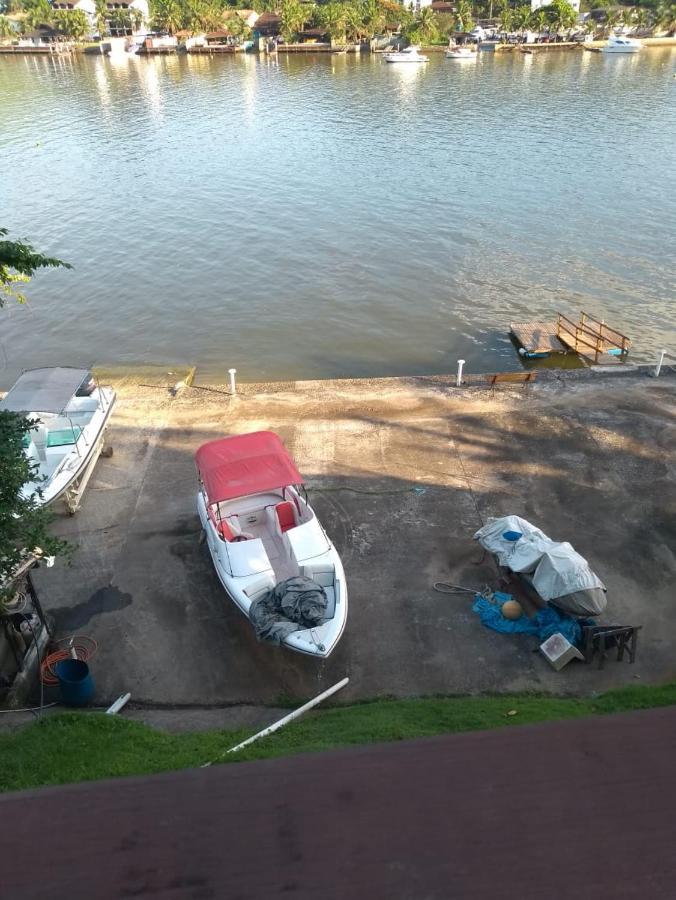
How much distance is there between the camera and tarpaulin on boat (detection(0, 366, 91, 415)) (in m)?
15.8

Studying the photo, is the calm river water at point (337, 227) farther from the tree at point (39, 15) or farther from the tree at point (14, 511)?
the tree at point (39, 15)

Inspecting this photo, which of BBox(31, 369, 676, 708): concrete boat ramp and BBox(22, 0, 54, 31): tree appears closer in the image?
BBox(31, 369, 676, 708): concrete boat ramp

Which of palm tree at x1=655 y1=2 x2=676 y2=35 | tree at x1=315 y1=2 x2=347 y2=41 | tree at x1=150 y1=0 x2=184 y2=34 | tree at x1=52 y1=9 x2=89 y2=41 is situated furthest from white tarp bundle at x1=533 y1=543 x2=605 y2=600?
tree at x1=52 y1=9 x2=89 y2=41

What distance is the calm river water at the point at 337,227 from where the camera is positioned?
2839 centimetres

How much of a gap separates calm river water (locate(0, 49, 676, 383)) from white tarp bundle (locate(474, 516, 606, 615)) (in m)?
13.4

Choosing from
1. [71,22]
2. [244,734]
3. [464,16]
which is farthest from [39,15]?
[244,734]

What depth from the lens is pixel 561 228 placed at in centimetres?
3706

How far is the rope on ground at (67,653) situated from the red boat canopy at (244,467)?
11.7 feet

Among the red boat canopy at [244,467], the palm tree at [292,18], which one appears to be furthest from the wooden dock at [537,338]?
the palm tree at [292,18]

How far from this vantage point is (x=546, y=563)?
472 inches

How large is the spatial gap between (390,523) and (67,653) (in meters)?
7.37

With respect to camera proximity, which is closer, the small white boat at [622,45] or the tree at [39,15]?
the small white boat at [622,45]

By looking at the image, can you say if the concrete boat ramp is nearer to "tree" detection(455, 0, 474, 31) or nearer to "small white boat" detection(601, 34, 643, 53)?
"small white boat" detection(601, 34, 643, 53)

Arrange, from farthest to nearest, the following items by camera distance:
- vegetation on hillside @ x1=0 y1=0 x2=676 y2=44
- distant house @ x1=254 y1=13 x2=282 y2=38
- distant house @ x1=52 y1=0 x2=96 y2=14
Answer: distant house @ x1=52 y1=0 x2=96 y2=14
distant house @ x1=254 y1=13 x2=282 y2=38
vegetation on hillside @ x1=0 y1=0 x2=676 y2=44
